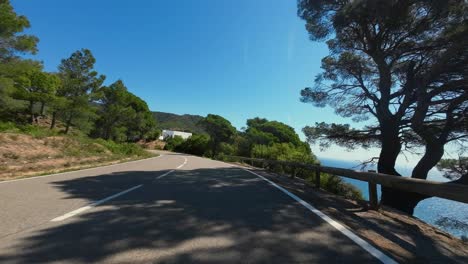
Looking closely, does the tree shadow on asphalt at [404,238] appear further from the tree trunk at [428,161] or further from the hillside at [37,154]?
the hillside at [37,154]

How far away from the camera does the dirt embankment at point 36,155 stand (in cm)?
1383

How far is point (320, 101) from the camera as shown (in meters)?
15.5

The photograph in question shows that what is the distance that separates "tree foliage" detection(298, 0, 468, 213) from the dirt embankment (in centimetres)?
1401

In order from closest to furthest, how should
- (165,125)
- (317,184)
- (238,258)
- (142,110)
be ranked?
(238,258)
(317,184)
(142,110)
(165,125)

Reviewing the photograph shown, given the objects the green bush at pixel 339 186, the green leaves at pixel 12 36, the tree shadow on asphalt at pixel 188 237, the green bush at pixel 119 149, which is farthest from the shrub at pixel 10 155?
the green bush at pixel 339 186

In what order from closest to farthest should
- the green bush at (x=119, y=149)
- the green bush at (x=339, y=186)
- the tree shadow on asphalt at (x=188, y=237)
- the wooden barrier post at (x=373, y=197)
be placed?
the tree shadow on asphalt at (x=188, y=237) → the wooden barrier post at (x=373, y=197) → the green bush at (x=339, y=186) → the green bush at (x=119, y=149)

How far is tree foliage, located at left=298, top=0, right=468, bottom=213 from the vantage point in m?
10.7

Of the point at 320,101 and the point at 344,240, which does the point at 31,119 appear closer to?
the point at 320,101

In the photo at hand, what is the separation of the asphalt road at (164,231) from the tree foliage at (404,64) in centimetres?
708

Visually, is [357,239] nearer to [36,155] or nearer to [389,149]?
[389,149]

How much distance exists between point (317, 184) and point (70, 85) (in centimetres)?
3656

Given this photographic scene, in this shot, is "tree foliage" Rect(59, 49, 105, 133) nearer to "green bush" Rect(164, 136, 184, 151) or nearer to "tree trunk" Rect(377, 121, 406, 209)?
"tree trunk" Rect(377, 121, 406, 209)

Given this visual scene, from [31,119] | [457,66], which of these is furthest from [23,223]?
[31,119]

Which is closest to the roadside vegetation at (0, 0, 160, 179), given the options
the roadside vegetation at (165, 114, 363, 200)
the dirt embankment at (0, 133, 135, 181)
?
the dirt embankment at (0, 133, 135, 181)
